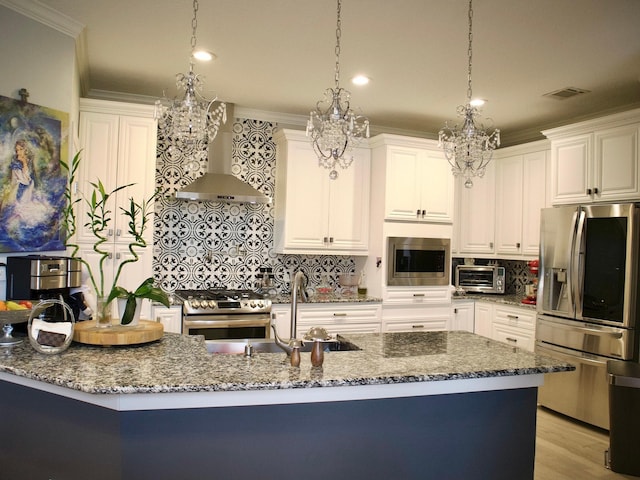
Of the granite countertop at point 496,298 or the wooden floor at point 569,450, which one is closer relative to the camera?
the wooden floor at point 569,450

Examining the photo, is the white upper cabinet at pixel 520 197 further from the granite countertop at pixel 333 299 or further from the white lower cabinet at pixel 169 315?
the white lower cabinet at pixel 169 315

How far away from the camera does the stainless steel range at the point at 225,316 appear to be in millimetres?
4031

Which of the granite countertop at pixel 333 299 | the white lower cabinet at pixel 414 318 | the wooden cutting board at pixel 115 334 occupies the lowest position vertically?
the white lower cabinet at pixel 414 318

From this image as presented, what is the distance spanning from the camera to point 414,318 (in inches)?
193

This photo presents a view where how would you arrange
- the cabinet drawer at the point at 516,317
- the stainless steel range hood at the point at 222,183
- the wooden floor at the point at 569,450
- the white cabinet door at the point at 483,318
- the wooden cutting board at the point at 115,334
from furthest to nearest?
the white cabinet door at the point at 483,318, the cabinet drawer at the point at 516,317, the stainless steel range hood at the point at 222,183, the wooden floor at the point at 569,450, the wooden cutting board at the point at 115,334

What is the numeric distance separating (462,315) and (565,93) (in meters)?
2.30

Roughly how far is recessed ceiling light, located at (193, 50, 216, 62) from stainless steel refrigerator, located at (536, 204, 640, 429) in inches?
119

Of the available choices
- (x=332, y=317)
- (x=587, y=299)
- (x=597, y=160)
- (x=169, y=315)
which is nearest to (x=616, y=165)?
(x=597, y=160)

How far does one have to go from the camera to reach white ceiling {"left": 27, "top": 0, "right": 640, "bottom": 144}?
2799mm

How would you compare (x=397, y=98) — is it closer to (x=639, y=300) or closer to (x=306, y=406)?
(x=639, y=300)

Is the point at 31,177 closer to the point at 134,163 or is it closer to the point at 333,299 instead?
the point at 134,163

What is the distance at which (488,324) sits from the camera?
5.04 meters

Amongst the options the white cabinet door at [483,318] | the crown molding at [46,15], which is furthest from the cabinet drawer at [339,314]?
the crown molding at [46,15]

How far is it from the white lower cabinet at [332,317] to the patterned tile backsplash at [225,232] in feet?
2.15
